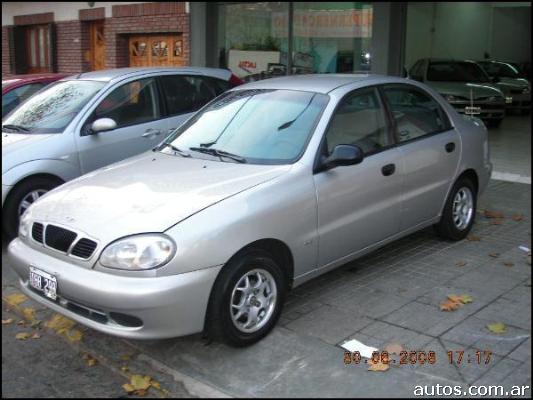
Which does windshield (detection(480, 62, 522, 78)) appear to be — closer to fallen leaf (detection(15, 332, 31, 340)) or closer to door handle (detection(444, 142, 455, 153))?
door handle (detection(444, 142, 455, 153))

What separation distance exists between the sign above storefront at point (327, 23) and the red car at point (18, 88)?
4.77 meters

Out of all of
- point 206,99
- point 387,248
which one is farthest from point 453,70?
point 387,248

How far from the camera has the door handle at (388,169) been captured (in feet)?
15.8

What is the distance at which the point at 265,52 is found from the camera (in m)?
11.9

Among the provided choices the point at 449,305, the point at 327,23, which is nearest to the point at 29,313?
the point at 449,305

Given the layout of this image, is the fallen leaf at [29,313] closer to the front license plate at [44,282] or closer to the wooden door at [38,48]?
the front license plate at [44,282]

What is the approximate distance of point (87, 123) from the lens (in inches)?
250

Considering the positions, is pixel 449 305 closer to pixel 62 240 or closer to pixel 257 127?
pixel 257 127

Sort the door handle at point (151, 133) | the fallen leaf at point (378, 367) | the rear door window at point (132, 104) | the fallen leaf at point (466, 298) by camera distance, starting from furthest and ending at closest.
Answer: the door handle at point (151, 133), the rear door window at point (132, 104), the fallen leaf at point (466, 298), the fallen leaf at point (378, 367)

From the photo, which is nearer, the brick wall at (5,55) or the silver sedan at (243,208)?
the silver sedan at (243,208)

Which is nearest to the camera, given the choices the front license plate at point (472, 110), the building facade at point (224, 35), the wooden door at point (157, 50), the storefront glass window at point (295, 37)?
the front license plate at point (472, 110)

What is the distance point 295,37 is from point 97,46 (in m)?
5.81

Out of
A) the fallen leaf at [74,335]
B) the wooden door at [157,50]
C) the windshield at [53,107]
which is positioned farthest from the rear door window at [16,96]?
the wooden door at [157,50]

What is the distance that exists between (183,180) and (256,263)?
2.44ft
